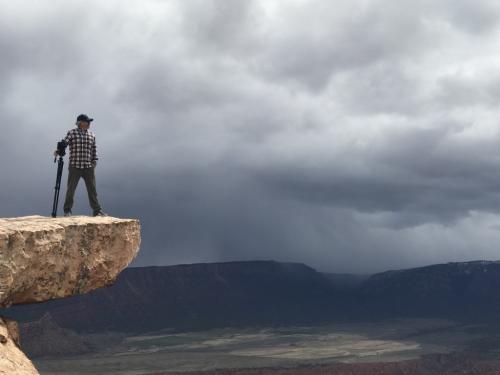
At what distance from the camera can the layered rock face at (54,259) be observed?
1630 cm

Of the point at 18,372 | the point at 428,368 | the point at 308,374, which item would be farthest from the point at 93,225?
the point at 428,368

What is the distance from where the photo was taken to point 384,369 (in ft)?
577

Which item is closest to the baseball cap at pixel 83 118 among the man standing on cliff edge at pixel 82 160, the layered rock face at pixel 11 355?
the man standing on cliff edge at pixel 82 160

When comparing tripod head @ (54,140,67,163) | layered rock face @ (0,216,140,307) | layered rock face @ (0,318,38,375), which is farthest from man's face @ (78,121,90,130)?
layered rock face @ (0,318,38,375)

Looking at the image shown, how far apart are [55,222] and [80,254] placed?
1.18 metres

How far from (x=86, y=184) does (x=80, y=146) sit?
57.6 inches

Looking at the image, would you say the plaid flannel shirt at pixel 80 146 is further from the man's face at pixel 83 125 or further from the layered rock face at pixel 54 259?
the layered rock face at pixel 54 259

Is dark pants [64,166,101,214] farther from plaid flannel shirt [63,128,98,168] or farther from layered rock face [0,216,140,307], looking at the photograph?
layered rock face [0,216,140,307]

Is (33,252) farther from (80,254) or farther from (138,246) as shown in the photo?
(138,246)

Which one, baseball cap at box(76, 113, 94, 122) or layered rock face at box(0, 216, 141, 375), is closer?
layered rock face at box(0, 216, 141, 375)

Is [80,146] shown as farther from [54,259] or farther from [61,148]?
[54,259]

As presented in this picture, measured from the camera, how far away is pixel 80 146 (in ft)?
70.6

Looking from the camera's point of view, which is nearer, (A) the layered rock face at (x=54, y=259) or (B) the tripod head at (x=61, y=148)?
(A) the layered rock face at (x=54, y=259)

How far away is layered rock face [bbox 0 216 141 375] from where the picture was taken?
1630 centimetres
